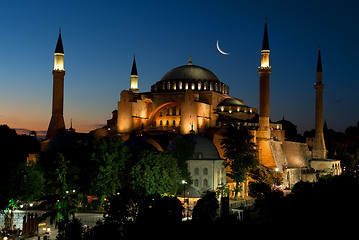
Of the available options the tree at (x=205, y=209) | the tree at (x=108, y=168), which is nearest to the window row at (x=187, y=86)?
the tree at (x=108, y=168)

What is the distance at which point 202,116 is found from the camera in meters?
45.3

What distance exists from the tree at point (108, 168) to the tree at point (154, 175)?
2.98 feet

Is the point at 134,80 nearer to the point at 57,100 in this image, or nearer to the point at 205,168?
the point at 57,100

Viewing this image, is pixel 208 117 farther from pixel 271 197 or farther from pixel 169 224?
pixel 169 224

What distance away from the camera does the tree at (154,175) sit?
2930 cm

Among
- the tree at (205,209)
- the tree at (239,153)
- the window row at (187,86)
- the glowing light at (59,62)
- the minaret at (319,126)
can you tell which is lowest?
the tree at (205,209)

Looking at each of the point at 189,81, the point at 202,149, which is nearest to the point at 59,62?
the point at 189,81

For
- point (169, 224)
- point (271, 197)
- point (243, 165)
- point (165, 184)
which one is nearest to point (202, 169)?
point (243, 165)

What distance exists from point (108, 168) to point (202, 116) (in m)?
17.3

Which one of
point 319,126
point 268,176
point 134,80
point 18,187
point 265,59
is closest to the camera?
point 18,187

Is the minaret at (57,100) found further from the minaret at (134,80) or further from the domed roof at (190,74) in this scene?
the minaret at (134,80)

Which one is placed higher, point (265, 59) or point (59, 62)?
point (265, 59)

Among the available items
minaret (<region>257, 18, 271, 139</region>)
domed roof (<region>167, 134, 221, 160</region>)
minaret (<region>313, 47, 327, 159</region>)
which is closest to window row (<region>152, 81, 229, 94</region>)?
minaret (<region>257, 18, 271, 139</region>)

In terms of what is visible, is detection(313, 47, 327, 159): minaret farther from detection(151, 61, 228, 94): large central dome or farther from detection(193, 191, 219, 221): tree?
detection(193, 191, 219, 221): tree
